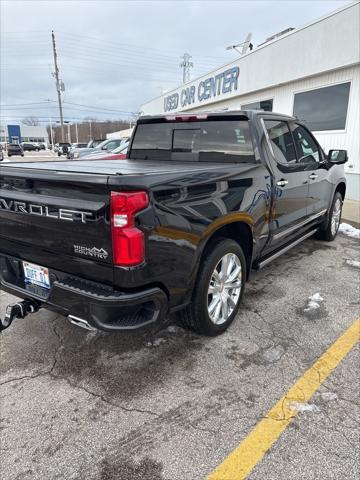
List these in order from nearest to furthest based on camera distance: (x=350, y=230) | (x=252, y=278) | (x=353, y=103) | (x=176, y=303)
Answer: (x=176, y=303), (x=252, y=278), (x=350, y=230), (x=353, y=103)

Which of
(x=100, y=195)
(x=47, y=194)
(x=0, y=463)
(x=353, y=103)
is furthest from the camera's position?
(x=353, y=103)

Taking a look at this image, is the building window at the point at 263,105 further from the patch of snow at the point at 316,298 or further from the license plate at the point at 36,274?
the license plate at the point at 36,274

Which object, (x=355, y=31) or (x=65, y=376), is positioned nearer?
(x=65, y=376)

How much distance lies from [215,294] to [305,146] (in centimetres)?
260

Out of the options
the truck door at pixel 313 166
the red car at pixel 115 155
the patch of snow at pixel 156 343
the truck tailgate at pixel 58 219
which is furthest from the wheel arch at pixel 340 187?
the red car at pixel 115 155

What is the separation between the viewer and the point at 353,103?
8.96 meters

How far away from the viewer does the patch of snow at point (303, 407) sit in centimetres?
236

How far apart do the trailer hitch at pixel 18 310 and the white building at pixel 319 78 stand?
8.81 m

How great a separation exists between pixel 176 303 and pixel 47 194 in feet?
3.85

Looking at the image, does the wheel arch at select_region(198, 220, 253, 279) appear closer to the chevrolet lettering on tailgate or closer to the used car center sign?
the chevrolet lettering on tailgate

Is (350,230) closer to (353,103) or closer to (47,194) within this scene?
(353,103)

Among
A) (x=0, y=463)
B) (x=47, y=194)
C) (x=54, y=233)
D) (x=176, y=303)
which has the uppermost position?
(x=47, y=194)

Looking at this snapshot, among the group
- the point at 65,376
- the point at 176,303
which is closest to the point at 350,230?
the point at 176,303

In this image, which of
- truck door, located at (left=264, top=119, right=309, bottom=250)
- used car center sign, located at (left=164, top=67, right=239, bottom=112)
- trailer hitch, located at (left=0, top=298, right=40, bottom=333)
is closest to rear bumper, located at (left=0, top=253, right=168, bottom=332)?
trailer hitch, located at (left=0, top=298, right=40, bottom=333)
